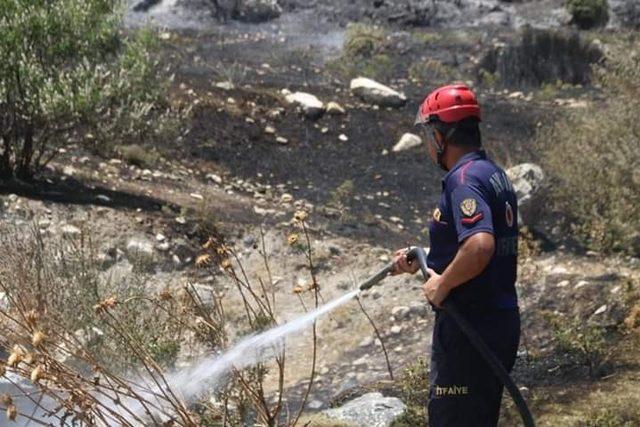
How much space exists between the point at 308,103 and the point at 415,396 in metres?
8.35

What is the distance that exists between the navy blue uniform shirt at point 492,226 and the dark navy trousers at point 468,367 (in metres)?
0.06

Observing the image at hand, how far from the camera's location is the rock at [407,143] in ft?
41.5

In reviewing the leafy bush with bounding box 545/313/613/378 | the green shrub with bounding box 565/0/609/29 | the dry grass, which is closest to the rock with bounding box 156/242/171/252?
the dry grass

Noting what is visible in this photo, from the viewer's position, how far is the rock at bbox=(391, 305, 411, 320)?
756cm

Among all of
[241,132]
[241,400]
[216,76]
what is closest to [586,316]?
[241,400]

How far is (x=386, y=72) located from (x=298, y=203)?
7.61 m

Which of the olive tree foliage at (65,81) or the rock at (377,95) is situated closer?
the olive tree foliage at (65,81)

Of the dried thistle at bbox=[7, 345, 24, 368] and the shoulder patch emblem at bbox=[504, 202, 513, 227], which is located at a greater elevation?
the shoulder patch emblem at bbox=[504, 202, 513, 227]

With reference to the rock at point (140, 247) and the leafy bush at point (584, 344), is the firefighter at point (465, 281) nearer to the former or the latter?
the leafy bush at point (584, 344)

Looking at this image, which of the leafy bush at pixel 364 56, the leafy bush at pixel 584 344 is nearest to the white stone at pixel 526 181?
the leafy bush at pixel 584 344

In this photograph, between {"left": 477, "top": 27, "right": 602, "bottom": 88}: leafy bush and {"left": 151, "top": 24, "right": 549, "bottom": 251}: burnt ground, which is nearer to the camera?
{"left": 151, "top": 24, "right": 549, "bottom": 251}: burnt ground

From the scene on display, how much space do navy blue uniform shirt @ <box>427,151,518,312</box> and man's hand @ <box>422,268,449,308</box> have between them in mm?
82

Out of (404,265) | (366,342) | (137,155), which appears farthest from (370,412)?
(137,155)

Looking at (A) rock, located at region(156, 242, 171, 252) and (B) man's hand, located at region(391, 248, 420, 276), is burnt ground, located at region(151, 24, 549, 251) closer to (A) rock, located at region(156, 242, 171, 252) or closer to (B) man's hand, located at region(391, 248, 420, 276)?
(A) rock, located at region(156, 242, 171, 252)
